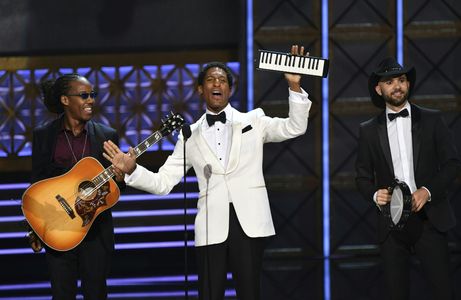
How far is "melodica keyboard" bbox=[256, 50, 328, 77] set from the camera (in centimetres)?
397

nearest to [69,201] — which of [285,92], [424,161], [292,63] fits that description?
[292,63]

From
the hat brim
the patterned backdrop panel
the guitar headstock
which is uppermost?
the patterned backdrop panel

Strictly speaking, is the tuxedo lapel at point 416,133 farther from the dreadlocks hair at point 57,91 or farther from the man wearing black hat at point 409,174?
the dreadlocks hair at point 57,91

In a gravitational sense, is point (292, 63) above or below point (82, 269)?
above

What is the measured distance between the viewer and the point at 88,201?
423 cm

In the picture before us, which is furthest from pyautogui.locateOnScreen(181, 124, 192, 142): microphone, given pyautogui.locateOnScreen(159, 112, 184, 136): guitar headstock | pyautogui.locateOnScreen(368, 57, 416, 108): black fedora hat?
pyautogui.locateOnScreen(368, 57, 416, 108): black fedora hat

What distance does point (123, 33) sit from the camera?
9.91 metres

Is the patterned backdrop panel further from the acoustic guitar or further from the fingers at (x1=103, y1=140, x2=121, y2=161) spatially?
the fingers at (x1=103, y1=140, x2=121, y2=161)

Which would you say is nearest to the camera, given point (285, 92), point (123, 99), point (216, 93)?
point (216, 93)

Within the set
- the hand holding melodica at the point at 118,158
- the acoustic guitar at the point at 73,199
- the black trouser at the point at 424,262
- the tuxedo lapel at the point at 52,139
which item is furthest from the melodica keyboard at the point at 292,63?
the tuxedo lapel at the point at 52,139

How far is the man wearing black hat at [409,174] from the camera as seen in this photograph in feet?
13.2

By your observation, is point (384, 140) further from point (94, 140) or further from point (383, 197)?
point (94, 140)

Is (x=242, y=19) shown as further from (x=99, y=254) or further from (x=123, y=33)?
(x=99, y=254)

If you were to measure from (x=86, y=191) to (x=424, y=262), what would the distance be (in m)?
1.93
